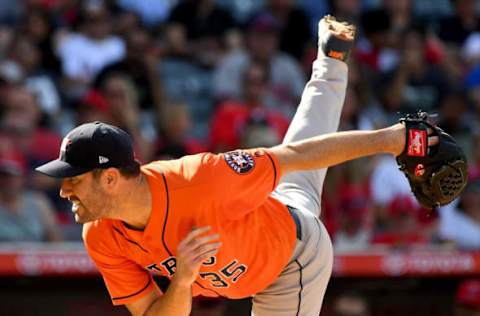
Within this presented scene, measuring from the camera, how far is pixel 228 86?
28.5 ft

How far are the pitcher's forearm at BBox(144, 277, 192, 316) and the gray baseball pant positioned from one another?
1.79 feet

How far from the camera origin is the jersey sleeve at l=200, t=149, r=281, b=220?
13.9 ft

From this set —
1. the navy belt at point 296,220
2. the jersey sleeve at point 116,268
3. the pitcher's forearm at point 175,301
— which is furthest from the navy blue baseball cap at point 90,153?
the navy belt at point 296,220

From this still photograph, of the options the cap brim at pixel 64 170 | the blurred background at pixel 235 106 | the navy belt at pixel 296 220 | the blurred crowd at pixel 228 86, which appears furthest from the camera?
the blurred crowd at pixel 228 86

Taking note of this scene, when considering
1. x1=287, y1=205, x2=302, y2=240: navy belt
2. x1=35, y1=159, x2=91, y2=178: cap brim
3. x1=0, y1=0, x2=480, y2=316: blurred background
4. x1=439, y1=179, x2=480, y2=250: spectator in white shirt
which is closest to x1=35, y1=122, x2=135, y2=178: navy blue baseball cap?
x1=35, y1=159, x2=91, y2=178: cap brim

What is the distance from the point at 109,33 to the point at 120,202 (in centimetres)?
513

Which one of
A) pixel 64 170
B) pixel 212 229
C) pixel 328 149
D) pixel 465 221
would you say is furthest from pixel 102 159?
pixel 465 221

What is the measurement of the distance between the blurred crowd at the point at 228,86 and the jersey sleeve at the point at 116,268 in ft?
7.92

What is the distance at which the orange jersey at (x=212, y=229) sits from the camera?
4.23 m

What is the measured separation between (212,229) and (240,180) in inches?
9.4

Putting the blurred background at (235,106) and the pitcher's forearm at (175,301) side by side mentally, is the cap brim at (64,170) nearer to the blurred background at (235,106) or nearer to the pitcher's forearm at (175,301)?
the pitcher's forearm at (175,301)

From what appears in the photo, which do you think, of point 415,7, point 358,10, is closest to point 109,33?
point 358,10

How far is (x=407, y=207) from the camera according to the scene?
780cm

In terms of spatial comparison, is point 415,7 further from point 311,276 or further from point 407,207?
point 311,276
